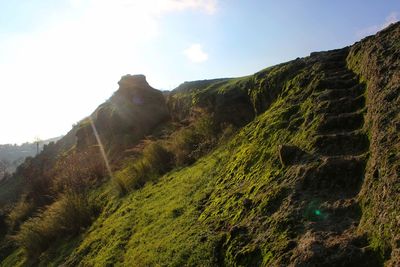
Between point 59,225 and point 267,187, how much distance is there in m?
7.10

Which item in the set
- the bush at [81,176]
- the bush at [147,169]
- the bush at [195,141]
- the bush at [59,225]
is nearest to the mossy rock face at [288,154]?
the bush at [195,141]

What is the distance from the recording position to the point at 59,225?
37.3ft

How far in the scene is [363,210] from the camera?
4.73 metres

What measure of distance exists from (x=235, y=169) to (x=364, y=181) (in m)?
3.27

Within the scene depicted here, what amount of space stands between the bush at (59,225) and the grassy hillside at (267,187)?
0.03m

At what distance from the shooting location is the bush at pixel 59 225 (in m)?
11.2

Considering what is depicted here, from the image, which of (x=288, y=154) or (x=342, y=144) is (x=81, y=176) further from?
(x=342, y=144)

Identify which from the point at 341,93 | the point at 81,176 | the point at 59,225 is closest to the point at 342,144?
the point at 341,93

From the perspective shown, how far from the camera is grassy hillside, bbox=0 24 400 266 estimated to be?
476 centimetres

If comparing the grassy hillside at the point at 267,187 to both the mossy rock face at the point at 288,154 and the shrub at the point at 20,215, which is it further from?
the shrub at the point at 20,215

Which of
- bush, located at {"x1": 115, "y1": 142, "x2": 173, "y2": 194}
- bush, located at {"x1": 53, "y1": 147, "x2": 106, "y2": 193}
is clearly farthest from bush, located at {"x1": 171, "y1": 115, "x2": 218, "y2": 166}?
bush, located at {"x1": 53, "y1": 147, "x2": 106, "y2": 193}

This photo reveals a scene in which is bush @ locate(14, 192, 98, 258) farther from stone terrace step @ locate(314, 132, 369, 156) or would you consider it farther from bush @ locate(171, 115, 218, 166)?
stone terrace step @ locate(314, 132, 369, 156)

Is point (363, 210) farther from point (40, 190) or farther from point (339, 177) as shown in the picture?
point (40, 190)

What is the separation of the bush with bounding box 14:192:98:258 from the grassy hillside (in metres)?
0.03
